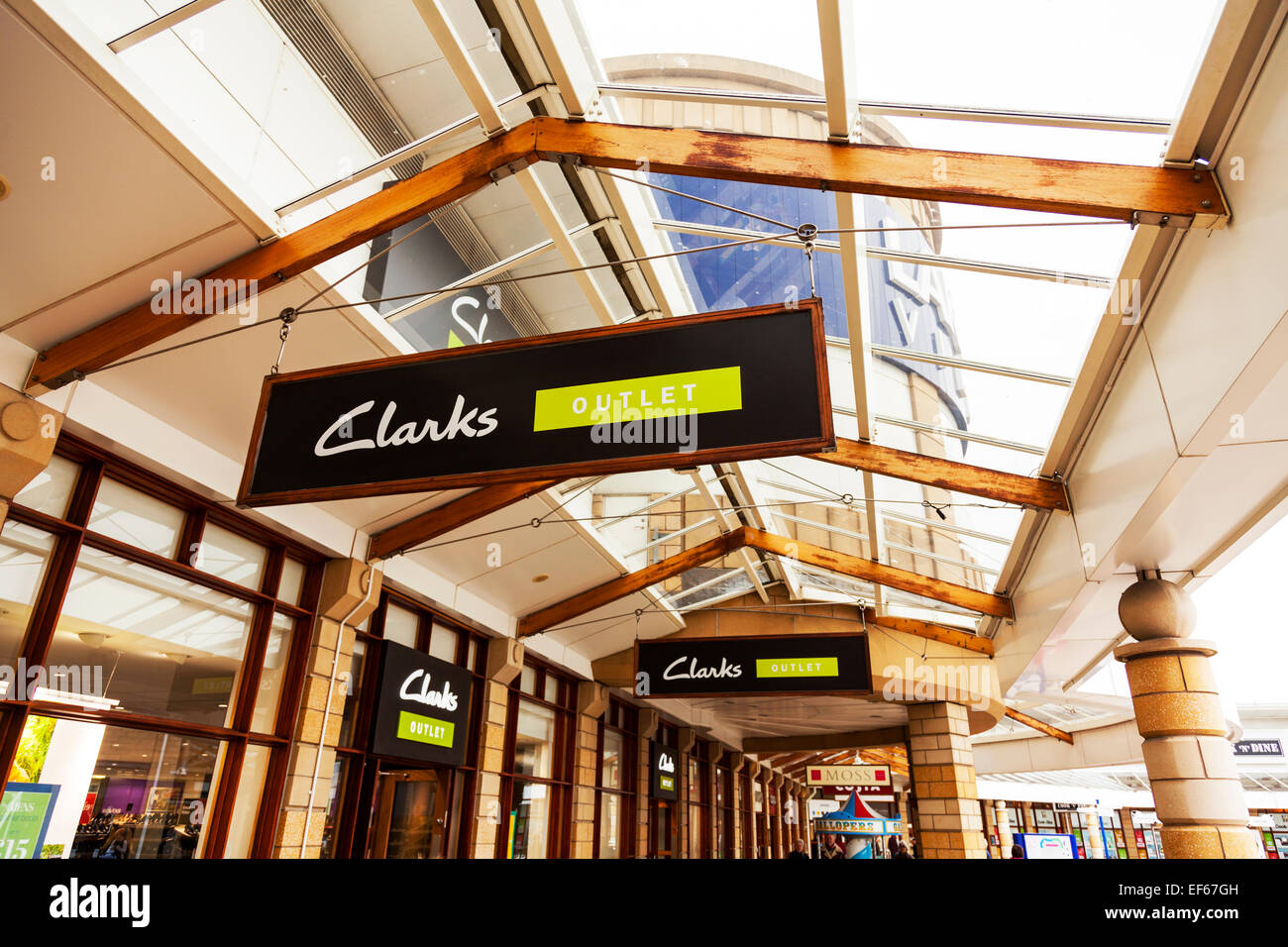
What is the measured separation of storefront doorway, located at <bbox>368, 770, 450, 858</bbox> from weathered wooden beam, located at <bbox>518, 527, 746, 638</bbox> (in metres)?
2.20

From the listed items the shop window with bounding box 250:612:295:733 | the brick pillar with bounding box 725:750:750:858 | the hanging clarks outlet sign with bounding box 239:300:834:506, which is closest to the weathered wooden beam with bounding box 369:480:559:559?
the shop window with bounding box 250:612:295:733

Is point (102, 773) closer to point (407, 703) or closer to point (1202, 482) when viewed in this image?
point (407, 703)

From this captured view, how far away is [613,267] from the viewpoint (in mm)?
6125

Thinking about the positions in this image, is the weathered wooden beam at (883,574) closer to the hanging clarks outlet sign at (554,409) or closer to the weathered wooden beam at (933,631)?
the weathered wooden beam at (933,631)

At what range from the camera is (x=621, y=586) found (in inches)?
401

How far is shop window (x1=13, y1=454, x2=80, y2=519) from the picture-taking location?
472cm

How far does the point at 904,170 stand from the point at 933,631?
9.17 meters

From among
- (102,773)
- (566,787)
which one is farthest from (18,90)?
(566,787)

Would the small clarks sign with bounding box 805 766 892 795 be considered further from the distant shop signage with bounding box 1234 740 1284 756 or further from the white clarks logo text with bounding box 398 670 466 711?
the distant shop signage with bounding box 1234 740 1284 756

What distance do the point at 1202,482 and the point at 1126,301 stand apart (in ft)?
3.63

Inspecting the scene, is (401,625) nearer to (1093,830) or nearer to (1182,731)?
(1182,731)

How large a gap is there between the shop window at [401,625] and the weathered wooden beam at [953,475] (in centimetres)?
475

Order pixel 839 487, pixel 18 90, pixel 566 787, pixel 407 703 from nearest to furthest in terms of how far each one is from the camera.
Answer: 1. pixel 18 90
2. pixel 407 703
3. pixel 839 487
4. pixel 566 787

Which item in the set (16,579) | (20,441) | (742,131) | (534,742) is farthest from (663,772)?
(742,131)
